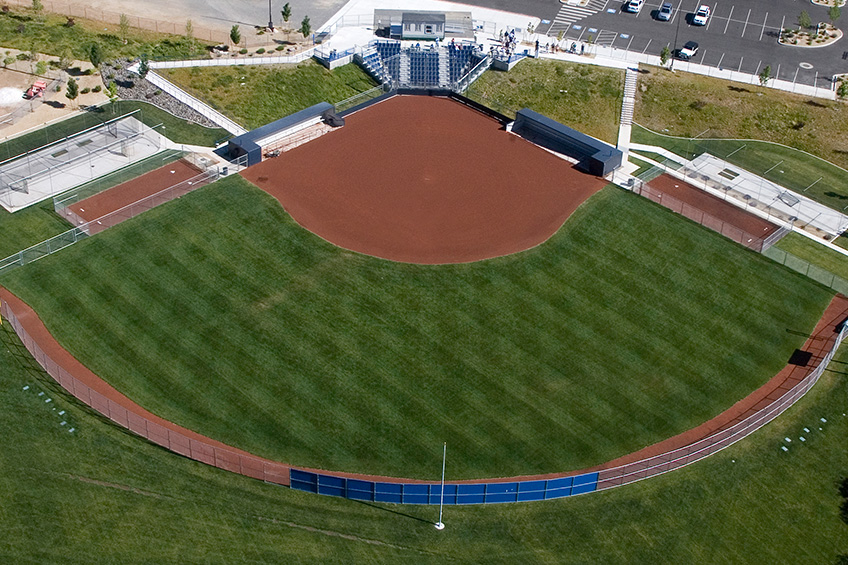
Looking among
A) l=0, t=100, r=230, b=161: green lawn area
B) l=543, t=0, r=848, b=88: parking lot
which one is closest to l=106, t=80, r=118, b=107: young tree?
l=0, t=100, r=230, b=161: green lawn area

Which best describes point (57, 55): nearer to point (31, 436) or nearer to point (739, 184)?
point (31, 436)

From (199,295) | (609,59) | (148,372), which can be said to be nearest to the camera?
(148,372)

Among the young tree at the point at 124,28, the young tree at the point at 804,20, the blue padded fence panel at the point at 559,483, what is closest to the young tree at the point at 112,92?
the young tree at the point at 124,28

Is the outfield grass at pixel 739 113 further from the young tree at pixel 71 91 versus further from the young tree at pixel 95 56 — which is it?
the young tree at pixel 71 91

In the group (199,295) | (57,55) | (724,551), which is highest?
(57,55)

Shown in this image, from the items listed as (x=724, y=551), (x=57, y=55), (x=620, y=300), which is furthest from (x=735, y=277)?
(x=57, y=55)

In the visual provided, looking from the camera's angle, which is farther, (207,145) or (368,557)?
(207,145)

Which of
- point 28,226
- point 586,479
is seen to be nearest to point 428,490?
point 586,479

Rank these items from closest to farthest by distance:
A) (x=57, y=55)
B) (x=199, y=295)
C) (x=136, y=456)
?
(x=136, y=456) < (x=199, y=295) < (x=57, y=55)
